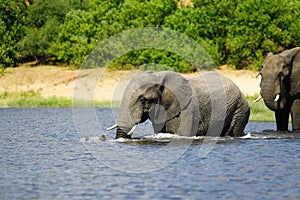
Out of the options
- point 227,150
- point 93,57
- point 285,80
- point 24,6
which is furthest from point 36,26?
point 227,150

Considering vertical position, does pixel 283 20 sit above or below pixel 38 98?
above

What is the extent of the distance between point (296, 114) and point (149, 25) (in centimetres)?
2760

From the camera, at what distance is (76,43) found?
5222 centimetres

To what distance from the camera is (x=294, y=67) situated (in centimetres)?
2534

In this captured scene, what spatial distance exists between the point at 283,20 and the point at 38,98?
15.2 m

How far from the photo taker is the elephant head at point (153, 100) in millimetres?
20234

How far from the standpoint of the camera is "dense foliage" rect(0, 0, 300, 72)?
49.9 meters

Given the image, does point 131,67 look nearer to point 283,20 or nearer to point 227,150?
point 283,20

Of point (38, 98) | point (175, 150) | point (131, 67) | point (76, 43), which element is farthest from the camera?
point (76, 43)

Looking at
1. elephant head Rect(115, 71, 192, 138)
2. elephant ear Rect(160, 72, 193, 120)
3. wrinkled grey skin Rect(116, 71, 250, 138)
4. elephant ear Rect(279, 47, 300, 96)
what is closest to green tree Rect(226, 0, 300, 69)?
elephant ear Rect(279, 47, 300, 96)

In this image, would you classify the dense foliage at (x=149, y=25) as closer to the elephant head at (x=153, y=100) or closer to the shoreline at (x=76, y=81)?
the shoreline at (x=76, y=81)

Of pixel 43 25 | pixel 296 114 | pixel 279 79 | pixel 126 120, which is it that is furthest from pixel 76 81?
pixel 126 120

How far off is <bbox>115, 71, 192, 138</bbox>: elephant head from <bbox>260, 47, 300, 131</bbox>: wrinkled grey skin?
3592 mm

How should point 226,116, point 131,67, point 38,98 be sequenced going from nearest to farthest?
point 226,116 → point 38,98 → point 131,67
